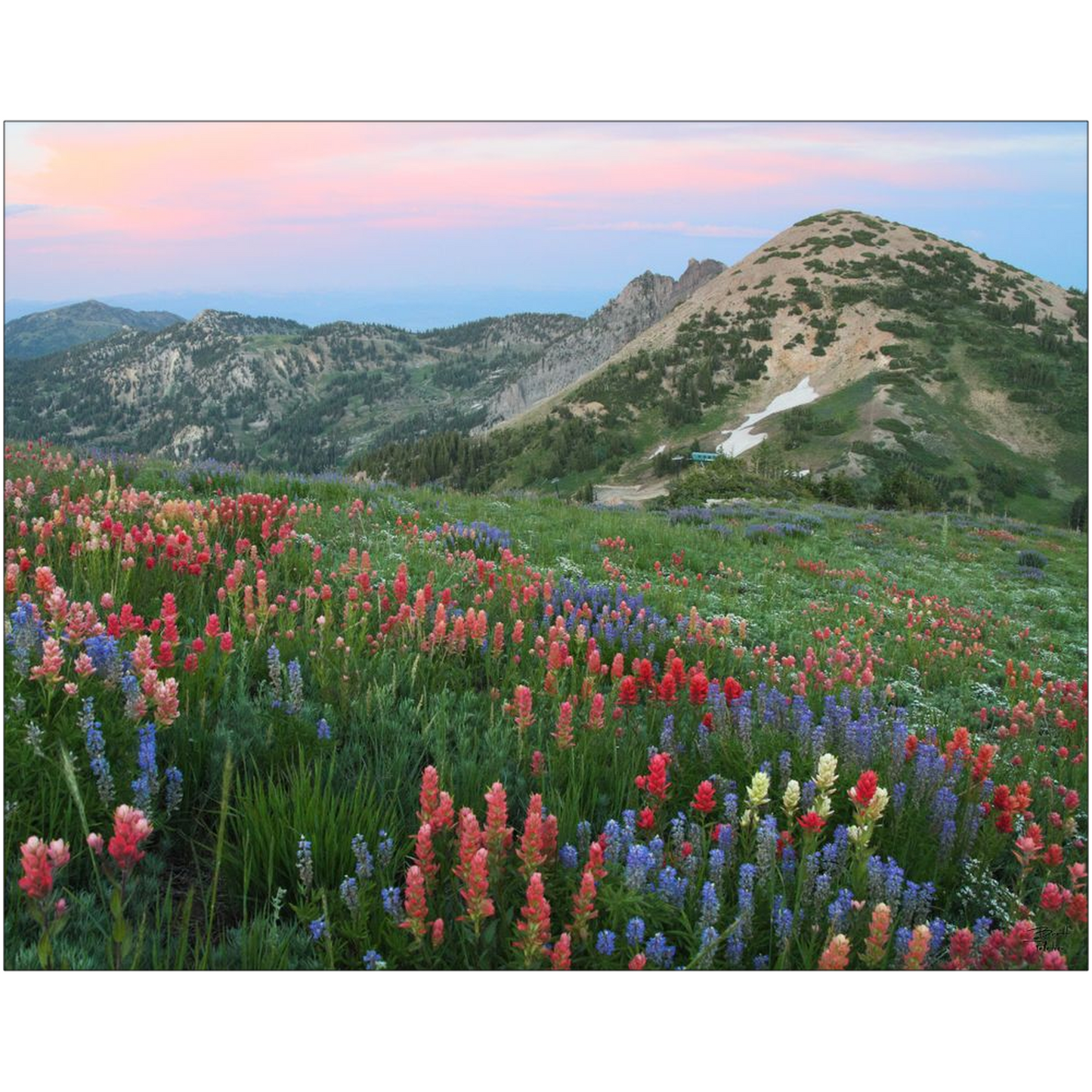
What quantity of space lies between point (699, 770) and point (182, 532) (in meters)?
4.07

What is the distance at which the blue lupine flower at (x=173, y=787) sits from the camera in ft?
9.62

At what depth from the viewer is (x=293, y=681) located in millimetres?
3594

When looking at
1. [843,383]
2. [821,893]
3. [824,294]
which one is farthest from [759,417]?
[821,893]

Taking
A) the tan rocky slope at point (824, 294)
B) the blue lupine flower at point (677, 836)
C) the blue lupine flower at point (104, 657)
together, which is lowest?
the blue lupine flower at point (677, 836)

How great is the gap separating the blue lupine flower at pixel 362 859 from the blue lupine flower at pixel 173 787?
857mm

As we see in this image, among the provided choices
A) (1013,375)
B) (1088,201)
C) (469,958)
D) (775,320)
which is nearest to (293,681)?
(469,958)

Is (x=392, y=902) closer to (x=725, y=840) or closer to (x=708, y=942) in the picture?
(x=708, y=942)

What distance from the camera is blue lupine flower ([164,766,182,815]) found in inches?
115

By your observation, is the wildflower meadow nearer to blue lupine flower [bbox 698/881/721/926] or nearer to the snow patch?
blue lupine flower [bbox 698/881/721/926]

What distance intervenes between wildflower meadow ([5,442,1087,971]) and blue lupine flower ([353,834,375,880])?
0.01 meters

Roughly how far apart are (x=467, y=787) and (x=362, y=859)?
2.30 feet

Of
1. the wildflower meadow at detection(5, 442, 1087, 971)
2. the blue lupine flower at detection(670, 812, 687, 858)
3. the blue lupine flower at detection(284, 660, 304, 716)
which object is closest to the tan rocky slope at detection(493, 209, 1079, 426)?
the wildflower meadow at detection(5, 442, 1087, 971)

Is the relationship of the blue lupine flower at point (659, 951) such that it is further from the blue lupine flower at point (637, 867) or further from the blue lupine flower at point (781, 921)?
the blue lupine flower at point (781, 921)

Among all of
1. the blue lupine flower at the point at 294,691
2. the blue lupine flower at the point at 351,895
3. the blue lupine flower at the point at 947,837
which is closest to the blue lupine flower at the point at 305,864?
the blue lupine flower at the point at 351,895
